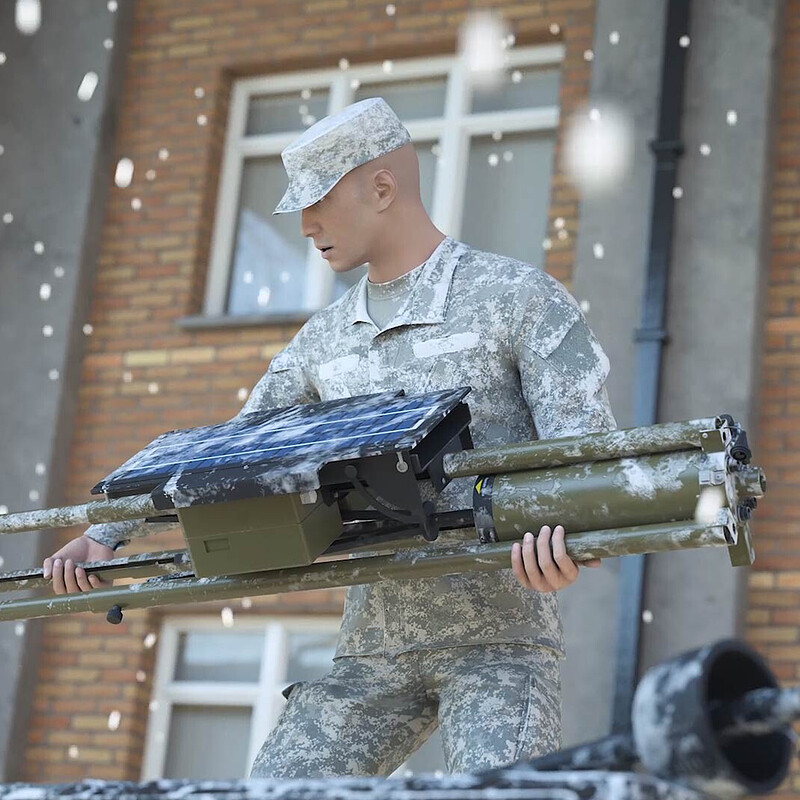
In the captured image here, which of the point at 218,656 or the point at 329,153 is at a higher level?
the point at 329,153

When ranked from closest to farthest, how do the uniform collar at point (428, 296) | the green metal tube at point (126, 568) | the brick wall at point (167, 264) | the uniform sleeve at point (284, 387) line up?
1. the green metal tube at point (126, 568)
2. the uniform collar at point (428, 296)
3. the uniform sleeve at point (284, 387)
4. the brick wall at point (167, 264)

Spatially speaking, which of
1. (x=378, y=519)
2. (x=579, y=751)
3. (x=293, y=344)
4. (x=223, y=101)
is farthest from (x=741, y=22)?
(x=579, y=751)

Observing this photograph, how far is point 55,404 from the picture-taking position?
25.7 ft

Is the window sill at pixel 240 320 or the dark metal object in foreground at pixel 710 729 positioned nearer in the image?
the dark metal object in foreground at pixel 710 729

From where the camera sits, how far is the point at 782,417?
6660mm

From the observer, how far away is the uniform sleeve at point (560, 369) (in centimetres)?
265

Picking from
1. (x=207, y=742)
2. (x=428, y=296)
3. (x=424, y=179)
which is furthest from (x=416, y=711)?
(x=424, y=179)

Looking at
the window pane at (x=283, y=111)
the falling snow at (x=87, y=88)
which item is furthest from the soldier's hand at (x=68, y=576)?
the falling snow at (x=87, y=88)

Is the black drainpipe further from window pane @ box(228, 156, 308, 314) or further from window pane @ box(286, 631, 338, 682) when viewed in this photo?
window pane @ box(228, 156, 308, 314)

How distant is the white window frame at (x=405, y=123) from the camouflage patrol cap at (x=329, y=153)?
4.67 metres

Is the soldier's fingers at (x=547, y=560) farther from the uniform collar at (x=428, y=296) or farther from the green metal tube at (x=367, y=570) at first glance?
the uniform collar at (x=428, y=296)

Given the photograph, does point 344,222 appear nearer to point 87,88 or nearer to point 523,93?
point 523,93

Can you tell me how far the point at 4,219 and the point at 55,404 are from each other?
1.10 meters

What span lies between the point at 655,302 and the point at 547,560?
4564 millimetres
